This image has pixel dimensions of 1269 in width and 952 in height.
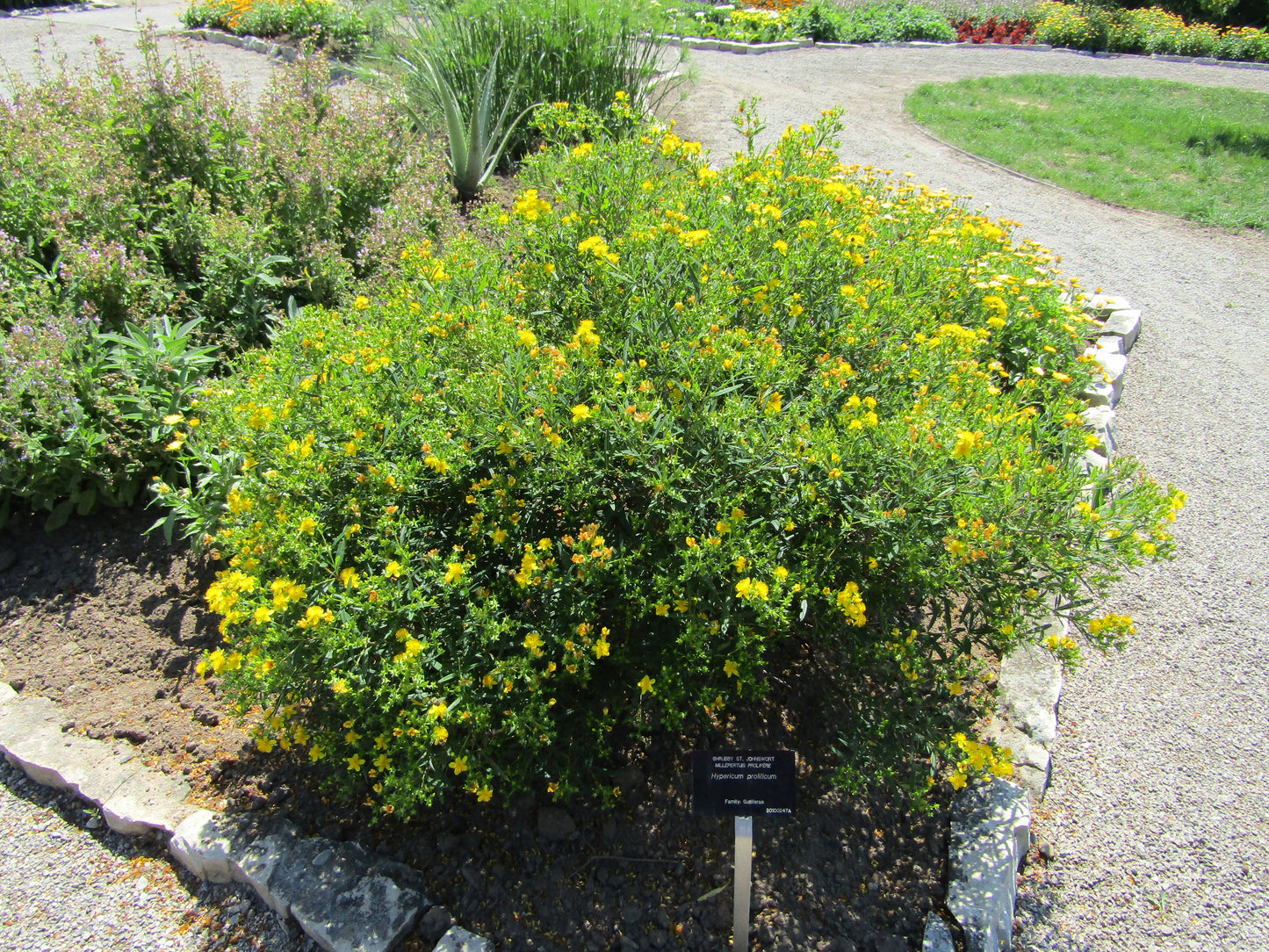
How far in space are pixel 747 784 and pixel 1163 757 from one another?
5.81 feet

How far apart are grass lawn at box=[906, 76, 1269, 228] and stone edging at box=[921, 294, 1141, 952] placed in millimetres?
6079

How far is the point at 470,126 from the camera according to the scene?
5.42 m

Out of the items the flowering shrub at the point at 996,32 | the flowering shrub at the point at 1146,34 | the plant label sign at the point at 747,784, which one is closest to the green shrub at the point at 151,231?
the plant label sign at the point at 747,784

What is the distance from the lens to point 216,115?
4680mm

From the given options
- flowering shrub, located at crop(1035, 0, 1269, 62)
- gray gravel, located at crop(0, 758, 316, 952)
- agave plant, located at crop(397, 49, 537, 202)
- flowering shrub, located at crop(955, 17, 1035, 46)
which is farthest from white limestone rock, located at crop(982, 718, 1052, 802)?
flowering shrub, located at crop(1035, 0, 1269, 62)

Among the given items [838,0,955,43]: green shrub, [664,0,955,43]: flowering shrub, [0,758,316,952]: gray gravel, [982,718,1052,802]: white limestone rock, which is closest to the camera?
[0,758,316,952]: gray gravel

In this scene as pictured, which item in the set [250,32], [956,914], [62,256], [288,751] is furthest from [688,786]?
[250,32]

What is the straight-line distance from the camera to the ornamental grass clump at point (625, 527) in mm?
1975

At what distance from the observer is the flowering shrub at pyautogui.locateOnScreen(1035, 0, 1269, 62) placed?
1276cm

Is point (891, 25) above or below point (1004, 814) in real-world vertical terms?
above

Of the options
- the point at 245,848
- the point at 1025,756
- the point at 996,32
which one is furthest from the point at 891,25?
the point at 245,848

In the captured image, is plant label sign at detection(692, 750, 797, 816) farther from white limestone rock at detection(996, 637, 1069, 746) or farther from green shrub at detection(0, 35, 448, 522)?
green shrub at detection(0, 35, 448, 522)

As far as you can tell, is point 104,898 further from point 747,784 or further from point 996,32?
point 996,32

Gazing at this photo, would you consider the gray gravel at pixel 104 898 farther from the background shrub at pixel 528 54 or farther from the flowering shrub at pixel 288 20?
the flowering shrub at pixel 288 20
